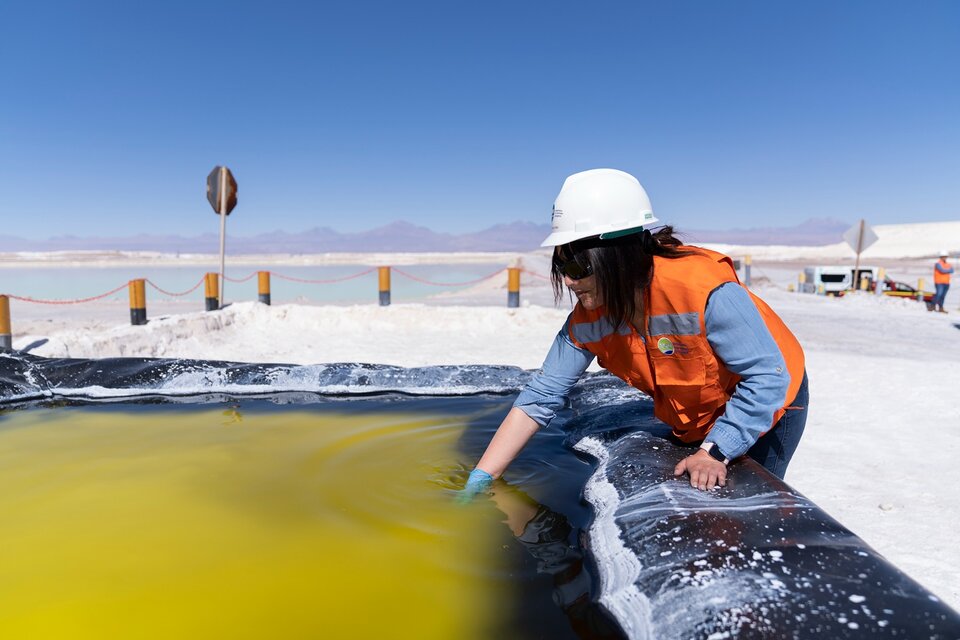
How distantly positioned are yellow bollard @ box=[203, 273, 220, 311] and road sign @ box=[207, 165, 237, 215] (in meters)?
1.40

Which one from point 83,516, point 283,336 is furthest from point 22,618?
point 283,336

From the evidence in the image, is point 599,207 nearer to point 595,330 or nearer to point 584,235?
point 584,235

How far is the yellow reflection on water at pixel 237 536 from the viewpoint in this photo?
6.47 feet

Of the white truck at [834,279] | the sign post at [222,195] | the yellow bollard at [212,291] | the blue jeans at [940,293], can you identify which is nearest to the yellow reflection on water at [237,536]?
the yellow bollard at [212,291]

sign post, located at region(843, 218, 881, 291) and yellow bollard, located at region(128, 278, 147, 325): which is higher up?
sign post, located at region(843, 218, 881, 291)

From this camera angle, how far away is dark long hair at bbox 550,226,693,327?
2.12 meters

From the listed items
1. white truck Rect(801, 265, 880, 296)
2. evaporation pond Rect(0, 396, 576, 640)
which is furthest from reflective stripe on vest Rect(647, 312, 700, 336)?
white truck Rect(801, 265, 880, 296)

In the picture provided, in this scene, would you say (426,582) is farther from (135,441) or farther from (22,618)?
(135,441)

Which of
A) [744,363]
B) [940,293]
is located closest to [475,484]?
[744,363]

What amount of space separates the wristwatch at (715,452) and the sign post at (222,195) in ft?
32.7

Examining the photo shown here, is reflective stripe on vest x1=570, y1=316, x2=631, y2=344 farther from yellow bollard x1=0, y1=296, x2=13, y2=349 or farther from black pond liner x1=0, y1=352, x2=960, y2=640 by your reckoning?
yellow bollard x1=0, y1=296, x2=13, y2=349

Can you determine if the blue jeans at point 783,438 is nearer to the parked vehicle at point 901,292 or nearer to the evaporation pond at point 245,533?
the evaporation pond at point 245,533

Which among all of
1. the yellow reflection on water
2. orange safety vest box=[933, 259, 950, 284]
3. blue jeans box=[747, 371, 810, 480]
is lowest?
the yellow reflection on water

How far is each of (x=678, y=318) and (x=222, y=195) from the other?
10386mm
